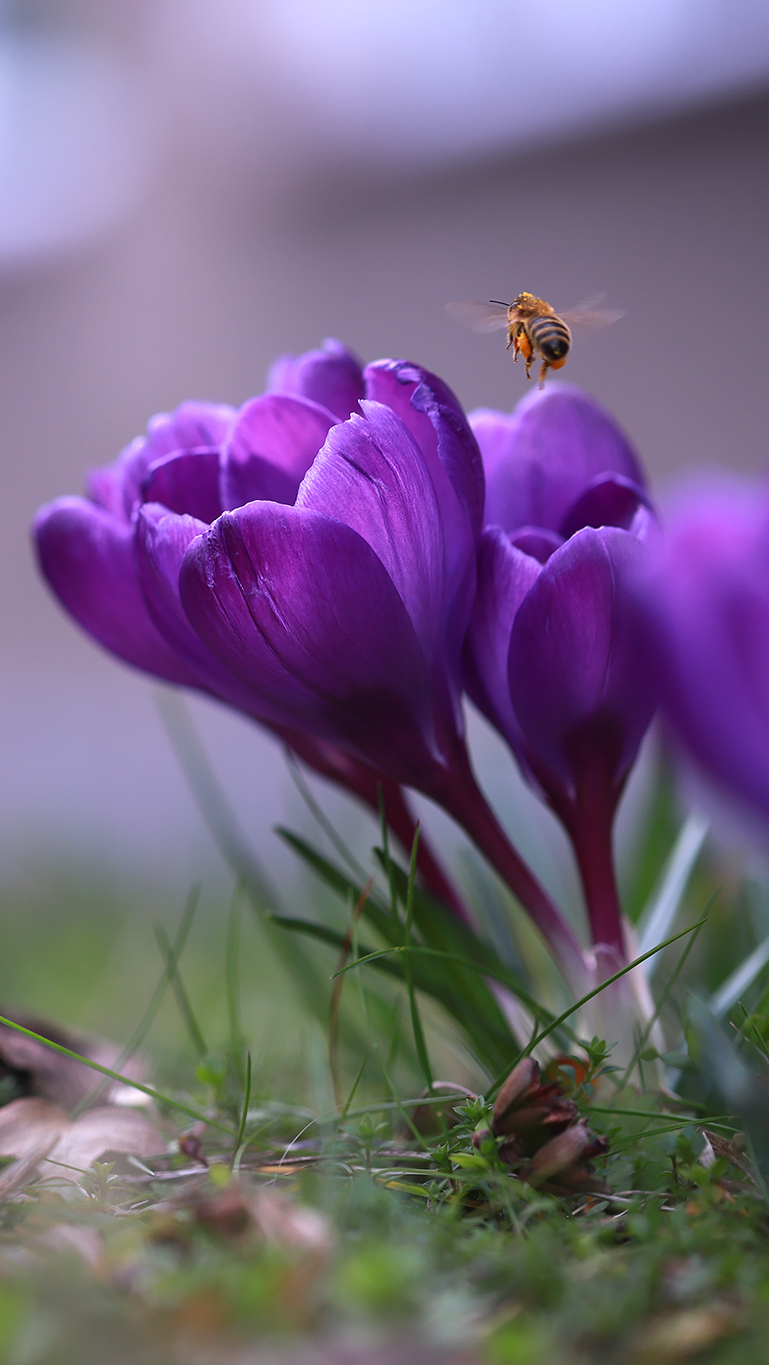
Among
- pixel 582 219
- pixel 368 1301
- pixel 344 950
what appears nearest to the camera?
pixel 368 1301

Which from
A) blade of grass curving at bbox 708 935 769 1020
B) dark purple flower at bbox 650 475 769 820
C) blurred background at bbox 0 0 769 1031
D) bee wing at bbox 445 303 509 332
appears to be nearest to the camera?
dark purple flower at bbox 650 475 769 820

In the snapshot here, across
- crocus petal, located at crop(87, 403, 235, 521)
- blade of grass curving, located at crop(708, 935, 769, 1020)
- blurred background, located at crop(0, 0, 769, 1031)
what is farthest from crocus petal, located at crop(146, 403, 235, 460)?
blurred background, located at crop(0, 0, 769, 1031)

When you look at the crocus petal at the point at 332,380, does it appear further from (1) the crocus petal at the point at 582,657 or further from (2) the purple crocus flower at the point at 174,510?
(1) the crocus petal at the point at 582,657

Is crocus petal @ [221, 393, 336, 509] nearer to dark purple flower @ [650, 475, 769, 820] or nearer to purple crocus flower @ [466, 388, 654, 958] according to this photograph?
purple crocus flower @ [466, 388, 654, 958]

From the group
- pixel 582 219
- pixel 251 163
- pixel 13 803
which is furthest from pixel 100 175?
pixel 13 803

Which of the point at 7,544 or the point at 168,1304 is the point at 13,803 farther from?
the point at 168,1304

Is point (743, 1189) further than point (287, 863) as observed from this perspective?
No

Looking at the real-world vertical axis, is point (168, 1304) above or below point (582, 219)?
below
